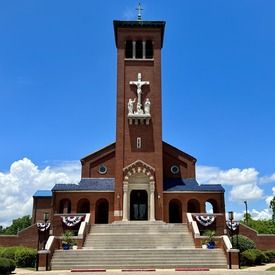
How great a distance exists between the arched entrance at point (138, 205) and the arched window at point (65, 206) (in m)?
6.76

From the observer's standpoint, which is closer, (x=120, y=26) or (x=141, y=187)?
(x=141, y=187)

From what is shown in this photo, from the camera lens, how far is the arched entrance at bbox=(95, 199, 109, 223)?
42853mm

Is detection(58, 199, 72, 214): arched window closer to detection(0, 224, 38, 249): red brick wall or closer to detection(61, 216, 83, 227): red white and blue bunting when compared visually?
detection(0, 224, 38, 249): red brick wall

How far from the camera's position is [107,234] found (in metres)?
32.4

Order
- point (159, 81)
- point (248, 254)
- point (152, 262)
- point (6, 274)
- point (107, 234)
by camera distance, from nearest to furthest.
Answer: point (6, 274) → point (152, 262) → point (248, 254) → point (107, 234) → point (159, 81)

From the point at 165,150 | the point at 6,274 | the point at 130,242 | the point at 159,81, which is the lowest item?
the point at 6,274

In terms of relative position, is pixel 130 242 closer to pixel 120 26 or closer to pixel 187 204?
pixel 187 204

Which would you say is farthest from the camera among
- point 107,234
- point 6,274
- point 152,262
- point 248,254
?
point 107,234

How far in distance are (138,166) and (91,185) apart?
5.89 m

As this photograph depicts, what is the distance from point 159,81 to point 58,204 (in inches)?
677

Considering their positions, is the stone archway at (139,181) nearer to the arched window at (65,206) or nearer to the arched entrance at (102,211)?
the arched entrance at (102,211)

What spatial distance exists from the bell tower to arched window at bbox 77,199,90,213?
433 centimetres

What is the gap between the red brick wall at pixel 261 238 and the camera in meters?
36.3

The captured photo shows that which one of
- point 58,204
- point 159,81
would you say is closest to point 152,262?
point 58,204
